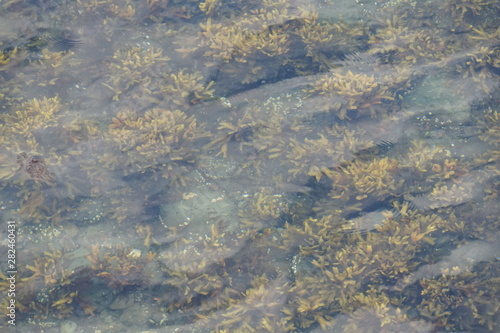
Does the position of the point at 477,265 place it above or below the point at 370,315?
above

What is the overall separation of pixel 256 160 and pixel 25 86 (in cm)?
330

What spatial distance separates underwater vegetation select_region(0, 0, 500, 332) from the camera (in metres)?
4.07

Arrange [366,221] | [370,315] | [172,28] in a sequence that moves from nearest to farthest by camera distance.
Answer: [370,315] → [366,221] → [172,28]

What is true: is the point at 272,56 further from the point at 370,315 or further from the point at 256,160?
the point at 370,315

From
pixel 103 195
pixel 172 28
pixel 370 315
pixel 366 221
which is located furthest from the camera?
pixel 172 28

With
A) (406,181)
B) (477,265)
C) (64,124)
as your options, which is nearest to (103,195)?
(64,124)

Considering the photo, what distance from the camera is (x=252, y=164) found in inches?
188

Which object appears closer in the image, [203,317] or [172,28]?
[203,317]

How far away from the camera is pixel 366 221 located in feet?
14.1

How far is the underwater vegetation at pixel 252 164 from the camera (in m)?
4.07

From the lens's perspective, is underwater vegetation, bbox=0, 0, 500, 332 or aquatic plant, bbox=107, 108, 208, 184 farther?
aquatic plant, bbox=107, 108, 208, 184

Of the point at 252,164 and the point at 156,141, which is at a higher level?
the point at 156,141

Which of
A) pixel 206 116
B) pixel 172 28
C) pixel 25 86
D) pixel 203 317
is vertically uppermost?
pixel 172 28

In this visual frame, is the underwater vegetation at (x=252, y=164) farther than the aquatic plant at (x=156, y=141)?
No
